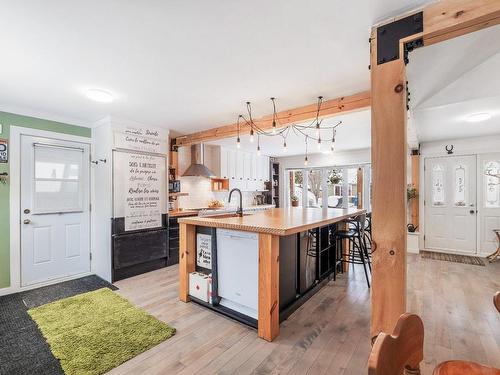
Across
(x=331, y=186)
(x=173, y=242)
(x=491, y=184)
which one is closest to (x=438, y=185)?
(x=491, y=184)

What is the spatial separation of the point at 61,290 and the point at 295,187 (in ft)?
21.4

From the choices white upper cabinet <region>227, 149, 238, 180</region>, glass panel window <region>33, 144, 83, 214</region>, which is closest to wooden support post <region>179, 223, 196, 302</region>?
glass panel window <region>33, 144, 83, 214</region>

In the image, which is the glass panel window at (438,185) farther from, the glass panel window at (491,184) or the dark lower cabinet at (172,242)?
the dark lower cabinet at (172,242)

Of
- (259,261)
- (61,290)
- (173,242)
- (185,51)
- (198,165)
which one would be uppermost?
(185,51)

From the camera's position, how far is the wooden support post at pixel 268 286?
2207mm

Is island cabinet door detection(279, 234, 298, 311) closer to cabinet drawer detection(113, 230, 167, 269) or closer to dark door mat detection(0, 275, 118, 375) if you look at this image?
dark door mat detection(0, 275, 118, 375)

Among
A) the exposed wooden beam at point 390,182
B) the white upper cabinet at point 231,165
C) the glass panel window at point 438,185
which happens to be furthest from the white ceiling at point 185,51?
the glass panel window at point 438,185

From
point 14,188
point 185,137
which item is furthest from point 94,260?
point 185,137

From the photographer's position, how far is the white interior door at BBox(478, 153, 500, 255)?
495cm

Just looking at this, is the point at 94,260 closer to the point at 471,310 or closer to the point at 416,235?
the point at 471,310

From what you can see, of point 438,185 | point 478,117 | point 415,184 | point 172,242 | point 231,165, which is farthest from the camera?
point 231,165

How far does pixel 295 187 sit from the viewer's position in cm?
834

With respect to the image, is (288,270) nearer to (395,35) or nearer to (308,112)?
(308,112)

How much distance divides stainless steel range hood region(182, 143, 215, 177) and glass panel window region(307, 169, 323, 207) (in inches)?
135
